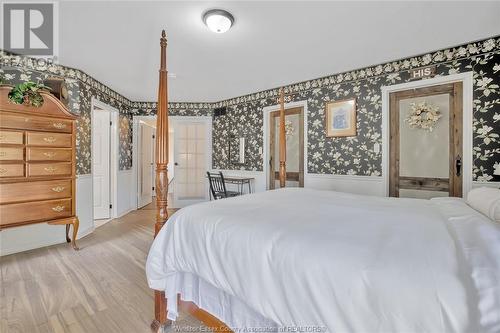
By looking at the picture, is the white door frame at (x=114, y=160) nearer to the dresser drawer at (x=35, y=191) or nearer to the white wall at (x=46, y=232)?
the white wall at (x=46, y=232)

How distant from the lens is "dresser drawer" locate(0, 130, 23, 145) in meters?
2.37

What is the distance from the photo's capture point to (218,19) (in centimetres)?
213

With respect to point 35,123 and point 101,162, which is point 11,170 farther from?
point 101,162

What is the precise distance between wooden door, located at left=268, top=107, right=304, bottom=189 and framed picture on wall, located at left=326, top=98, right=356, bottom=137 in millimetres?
497

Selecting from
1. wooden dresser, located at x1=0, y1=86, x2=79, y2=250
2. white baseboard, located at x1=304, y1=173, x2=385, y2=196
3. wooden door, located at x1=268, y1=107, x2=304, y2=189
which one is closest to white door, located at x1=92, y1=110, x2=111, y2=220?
wooden dresser, located at x1=0, y1=86, x2=79, y2=250

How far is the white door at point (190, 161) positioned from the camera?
5.59 meters

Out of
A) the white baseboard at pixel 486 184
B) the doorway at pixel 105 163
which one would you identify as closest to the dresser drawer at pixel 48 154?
the doorway at pixel 105 163

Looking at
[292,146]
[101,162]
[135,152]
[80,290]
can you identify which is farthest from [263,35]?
[135,152]

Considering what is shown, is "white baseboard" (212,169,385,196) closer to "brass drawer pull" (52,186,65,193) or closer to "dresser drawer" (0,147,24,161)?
"brass drawer pull" (52,186,65,193)

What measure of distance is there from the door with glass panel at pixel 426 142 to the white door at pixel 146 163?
4822 mm

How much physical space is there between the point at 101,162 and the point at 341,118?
13.6ft

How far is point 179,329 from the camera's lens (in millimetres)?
1635

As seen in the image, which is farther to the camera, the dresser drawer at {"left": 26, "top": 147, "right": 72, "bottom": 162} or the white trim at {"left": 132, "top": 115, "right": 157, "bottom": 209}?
the white trim at {"left": 132, "top": 115, "right": 157, "bottom": 209}

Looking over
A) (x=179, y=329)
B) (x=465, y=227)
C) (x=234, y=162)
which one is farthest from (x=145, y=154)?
(x=465, y=227)
